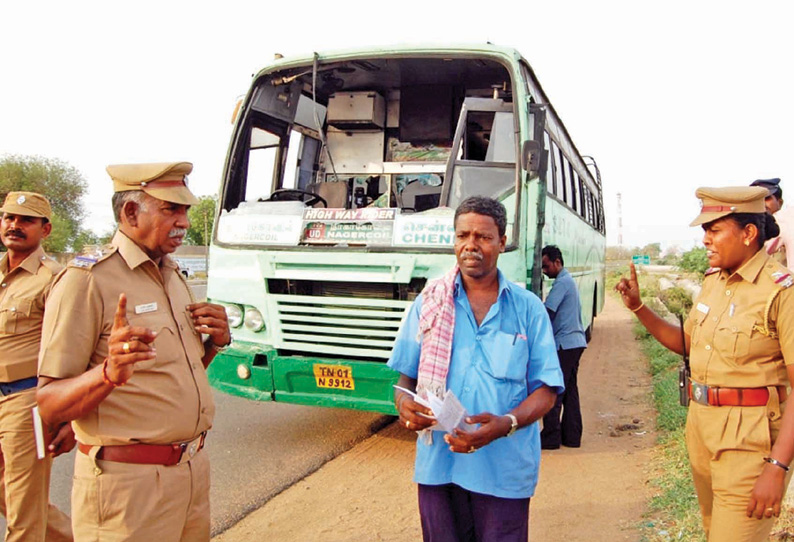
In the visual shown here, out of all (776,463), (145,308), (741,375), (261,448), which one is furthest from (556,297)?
(145,308)

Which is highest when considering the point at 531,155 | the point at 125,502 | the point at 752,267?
the point at 531,155

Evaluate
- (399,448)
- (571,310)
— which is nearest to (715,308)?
(571,310)

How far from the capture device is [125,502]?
226cm

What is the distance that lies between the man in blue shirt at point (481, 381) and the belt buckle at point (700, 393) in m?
0.76

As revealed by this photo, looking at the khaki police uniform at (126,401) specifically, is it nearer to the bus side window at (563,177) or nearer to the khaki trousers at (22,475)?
the khaki trousers at (22,475)

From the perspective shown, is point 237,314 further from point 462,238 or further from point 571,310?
point 462,238

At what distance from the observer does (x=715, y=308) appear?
292 cm

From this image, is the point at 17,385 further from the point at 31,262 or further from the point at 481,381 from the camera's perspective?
the point at 481,381

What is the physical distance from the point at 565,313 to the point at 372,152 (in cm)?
259

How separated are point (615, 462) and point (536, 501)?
1.25 metres

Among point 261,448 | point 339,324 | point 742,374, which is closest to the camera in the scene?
point 742,374

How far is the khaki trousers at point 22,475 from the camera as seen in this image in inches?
128

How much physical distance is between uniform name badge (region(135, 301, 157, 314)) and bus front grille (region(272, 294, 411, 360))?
108 inches

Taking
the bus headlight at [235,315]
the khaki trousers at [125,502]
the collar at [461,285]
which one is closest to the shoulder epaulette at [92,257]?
the khaki trousers at [125,502]
